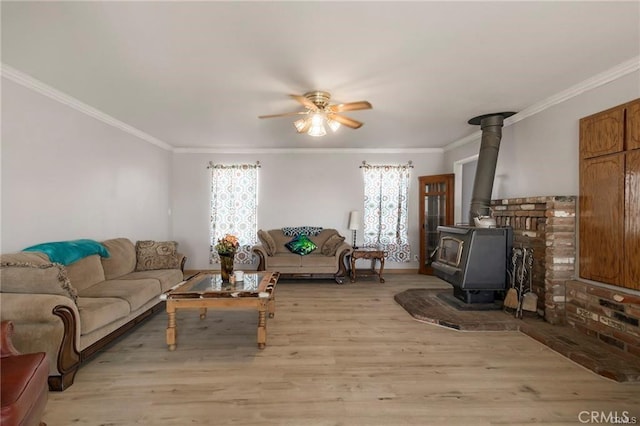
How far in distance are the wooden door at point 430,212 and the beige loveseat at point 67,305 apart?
4689 mm

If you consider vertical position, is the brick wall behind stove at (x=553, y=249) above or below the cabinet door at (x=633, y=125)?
below

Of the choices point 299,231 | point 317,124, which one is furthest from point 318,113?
point 299,231

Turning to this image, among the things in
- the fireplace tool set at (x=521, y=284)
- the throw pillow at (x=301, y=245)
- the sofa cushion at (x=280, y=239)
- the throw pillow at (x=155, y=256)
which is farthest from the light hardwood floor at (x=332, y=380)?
the sofa cushion at (x=280, y=239)

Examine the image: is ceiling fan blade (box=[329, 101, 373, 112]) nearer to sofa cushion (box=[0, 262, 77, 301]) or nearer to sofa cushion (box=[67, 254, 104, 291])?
sofa cushion (box=[0, 262, 77, 301])

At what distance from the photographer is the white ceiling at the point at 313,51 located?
6.41ft

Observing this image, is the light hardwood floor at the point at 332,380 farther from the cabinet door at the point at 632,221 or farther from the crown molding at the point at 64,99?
the crown molding at the point at 64,99

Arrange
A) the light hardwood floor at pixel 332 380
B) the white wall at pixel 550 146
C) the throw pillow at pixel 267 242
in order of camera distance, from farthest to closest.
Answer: the throw pillow at pixel 267 242, the white wall at pixel 550 146, the light hardwood floor at pixel 332 380

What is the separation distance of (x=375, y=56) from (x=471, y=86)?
1.26 m

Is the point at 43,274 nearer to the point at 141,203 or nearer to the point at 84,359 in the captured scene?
the point at 84,359

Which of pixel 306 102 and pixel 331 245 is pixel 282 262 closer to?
pixel 331 245

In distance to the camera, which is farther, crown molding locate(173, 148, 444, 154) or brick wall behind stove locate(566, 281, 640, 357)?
crown molding locate(173, 148, 444, 154)

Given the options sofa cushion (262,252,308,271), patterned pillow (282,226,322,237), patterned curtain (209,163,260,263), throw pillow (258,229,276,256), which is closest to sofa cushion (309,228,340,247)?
patterned pillow (282,226,322,237)

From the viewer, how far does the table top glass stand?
2803 mm

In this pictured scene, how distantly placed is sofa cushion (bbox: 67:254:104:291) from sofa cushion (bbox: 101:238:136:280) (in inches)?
5.5
